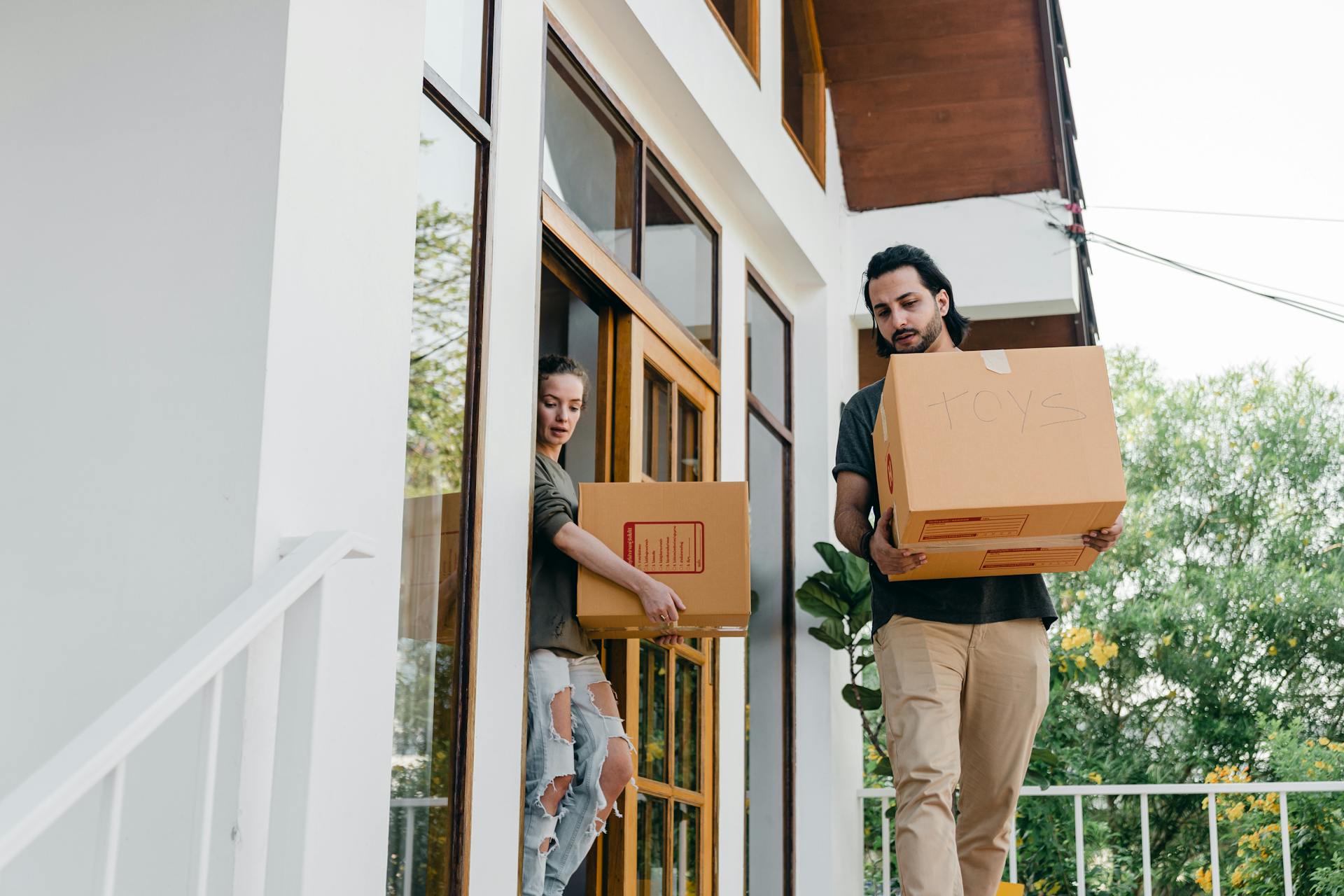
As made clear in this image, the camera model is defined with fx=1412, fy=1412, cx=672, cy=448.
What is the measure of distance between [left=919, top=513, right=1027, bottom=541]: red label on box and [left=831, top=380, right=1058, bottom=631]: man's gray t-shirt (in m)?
0.31

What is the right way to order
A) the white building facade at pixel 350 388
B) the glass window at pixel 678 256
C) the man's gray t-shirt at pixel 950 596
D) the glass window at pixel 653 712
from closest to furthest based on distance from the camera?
the white building facade at pixel 350 388 → the man's gray t-shirt at pixel 950 596 → the glass window at pixel 653 712 → the glass window at pixel 678 256

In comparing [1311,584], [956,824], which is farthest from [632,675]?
[1311,584]

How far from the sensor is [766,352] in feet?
17.5

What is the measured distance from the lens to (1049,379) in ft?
7.69

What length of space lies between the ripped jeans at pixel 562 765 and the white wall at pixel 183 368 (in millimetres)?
833

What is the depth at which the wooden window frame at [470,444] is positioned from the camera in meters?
2.59

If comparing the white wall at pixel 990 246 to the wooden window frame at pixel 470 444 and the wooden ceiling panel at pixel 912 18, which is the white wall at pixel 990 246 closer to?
the wooden ceiling panel at pixel 912 18

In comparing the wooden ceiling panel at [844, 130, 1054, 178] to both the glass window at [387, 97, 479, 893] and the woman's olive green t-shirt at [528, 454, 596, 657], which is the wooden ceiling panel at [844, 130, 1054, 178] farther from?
the glass window at [387, 97, 479, 893]

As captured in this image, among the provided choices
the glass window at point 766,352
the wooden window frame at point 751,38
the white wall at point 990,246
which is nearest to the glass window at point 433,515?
the wooden window frame at point 751,38

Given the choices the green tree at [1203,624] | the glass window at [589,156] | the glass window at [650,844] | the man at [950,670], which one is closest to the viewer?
the man at [950,670]

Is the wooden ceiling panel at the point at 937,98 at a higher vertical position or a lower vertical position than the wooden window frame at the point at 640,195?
higher

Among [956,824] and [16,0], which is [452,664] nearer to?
[956,824]

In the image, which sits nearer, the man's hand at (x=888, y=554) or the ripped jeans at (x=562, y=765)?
the man's hand at (x=888, y=554)

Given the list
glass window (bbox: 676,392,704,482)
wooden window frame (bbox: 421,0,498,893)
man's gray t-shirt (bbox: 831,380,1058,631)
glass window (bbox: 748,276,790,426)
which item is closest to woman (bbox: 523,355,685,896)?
wooden window frame (bbox: 421,0,498,893)
